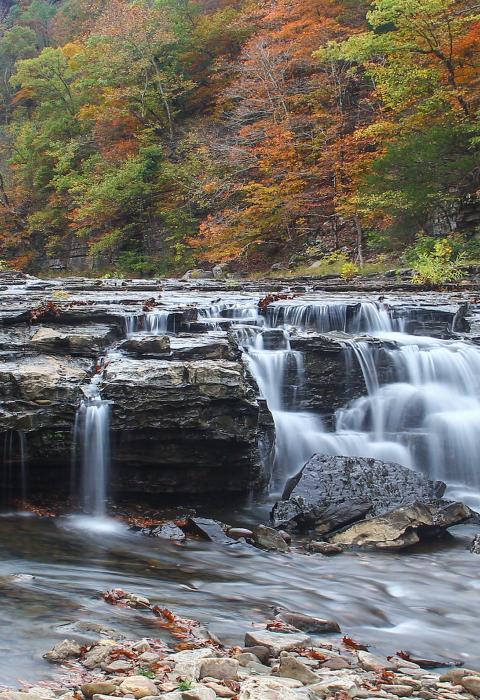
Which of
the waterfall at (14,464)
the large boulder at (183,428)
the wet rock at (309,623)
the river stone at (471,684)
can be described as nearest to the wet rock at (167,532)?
the large boulder at (183,428)

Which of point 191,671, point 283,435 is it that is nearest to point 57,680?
point 191,671

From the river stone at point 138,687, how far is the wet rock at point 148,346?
5.30m

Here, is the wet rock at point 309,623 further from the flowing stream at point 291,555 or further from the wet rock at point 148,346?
the wet rock at point 148,346

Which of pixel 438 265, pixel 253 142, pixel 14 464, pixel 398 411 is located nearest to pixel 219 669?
pixel 14 464

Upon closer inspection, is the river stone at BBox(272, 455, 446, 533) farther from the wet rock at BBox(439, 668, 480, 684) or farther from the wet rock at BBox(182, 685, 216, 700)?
the wet rock at BBox(182, 685, 216, 700)

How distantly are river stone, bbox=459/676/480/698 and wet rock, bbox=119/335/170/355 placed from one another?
5.38 metres

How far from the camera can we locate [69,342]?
7.83m

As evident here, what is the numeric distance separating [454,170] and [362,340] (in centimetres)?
1162

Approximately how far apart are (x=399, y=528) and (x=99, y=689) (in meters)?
3.98

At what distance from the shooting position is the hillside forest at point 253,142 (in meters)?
19.6

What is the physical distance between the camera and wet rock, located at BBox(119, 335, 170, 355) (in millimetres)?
7695

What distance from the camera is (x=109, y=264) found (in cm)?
3391

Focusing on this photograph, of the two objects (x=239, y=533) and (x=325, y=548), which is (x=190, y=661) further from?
(x=239, y=533)

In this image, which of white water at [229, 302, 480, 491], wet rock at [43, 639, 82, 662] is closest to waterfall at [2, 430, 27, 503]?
white water at [229, 302, 480, 491]
